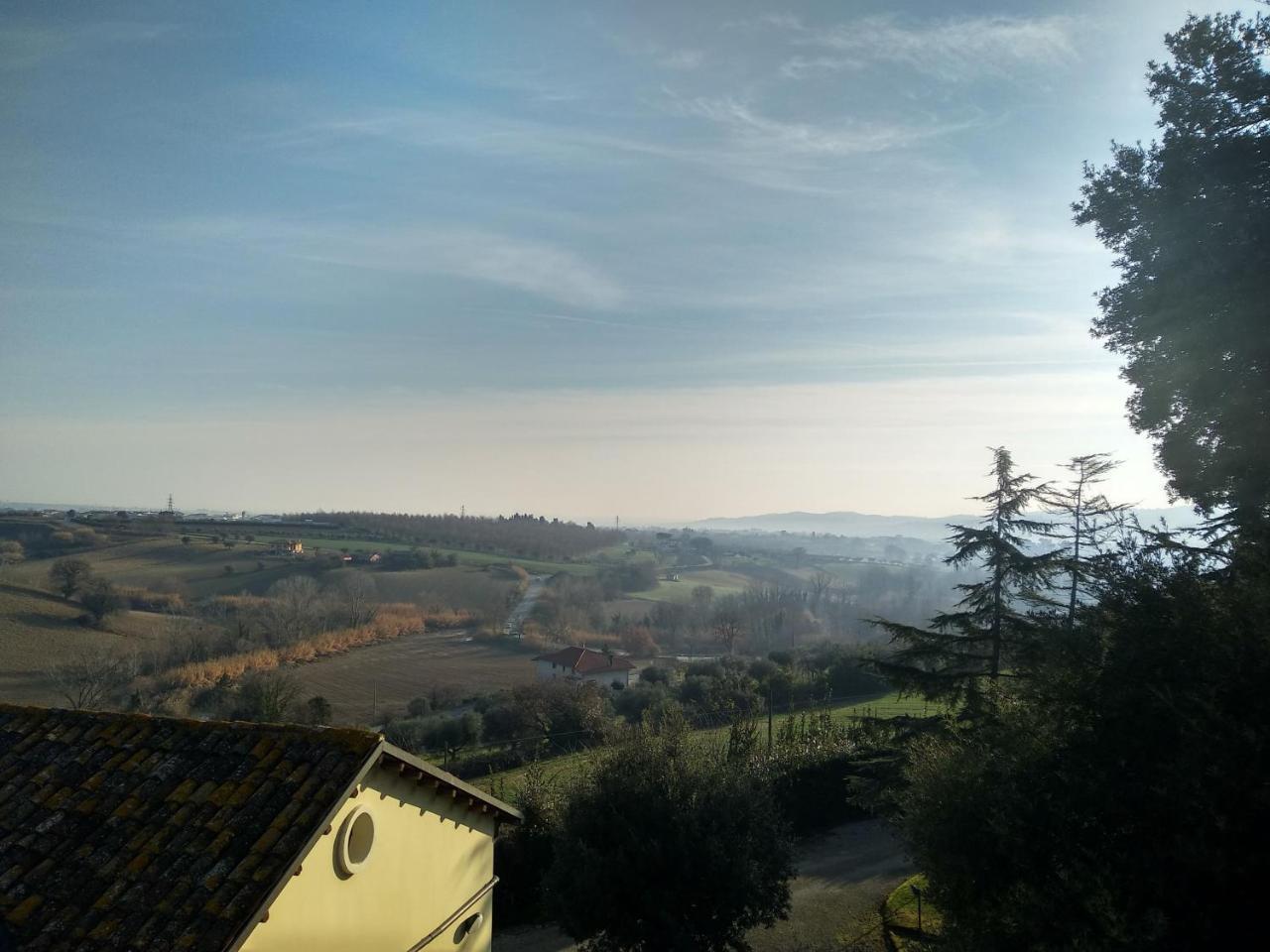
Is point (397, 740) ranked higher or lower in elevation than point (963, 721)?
lower

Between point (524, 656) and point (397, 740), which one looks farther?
point (524, 656)

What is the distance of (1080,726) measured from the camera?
7.66m

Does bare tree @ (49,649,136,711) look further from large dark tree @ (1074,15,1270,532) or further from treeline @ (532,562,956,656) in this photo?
large dark tree @ (1074,15,1270,532)

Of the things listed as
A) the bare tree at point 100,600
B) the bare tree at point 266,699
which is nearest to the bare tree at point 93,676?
the bare tree at point 266,699

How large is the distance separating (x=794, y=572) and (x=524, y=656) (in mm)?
64262

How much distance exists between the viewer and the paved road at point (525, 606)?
5163cm

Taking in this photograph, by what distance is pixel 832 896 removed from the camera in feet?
46.5

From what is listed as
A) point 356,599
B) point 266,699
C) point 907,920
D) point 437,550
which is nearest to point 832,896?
point 907,920

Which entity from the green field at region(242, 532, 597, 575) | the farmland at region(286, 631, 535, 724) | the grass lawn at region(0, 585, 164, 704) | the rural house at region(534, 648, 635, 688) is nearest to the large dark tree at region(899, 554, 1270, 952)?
the farmland at region(286, 631, 535, 724)

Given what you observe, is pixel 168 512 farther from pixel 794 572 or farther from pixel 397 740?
pixel 794 572

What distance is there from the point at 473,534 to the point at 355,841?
264 feet

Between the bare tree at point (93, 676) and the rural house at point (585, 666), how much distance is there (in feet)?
57.7

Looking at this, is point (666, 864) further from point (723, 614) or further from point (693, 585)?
point (693, 585)

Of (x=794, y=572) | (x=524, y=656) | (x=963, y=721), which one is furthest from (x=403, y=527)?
(x=963, y=721)
